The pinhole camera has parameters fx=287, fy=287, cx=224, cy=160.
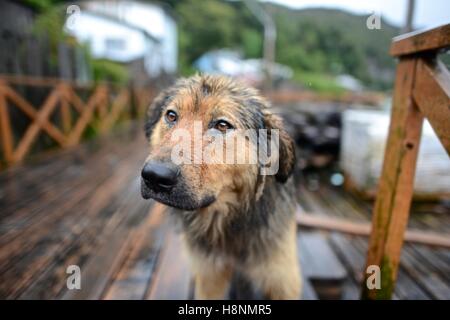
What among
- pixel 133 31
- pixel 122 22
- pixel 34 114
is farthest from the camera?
pixel 133 31

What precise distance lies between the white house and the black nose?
55.9ft

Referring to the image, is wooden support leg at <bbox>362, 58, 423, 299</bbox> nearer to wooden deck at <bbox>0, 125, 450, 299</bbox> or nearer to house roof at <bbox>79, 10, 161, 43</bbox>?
wooden deck at <bbox>0, 125, 450, 299</bbox>

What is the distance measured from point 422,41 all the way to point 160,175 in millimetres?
1387

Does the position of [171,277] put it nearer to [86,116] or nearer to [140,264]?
[140,264]

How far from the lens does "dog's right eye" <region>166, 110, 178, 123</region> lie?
5.56 ft

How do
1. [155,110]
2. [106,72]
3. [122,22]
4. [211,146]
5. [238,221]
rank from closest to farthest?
[211,146] → [238,221] → [155,110] → [106,72] → [122,22]

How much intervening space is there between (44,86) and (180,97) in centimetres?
543

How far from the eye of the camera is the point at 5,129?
181 inches

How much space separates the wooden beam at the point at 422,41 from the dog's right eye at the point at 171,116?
1.30 m

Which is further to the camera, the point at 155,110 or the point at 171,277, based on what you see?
the point at 171,277

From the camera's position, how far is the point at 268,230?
1.91 meters
